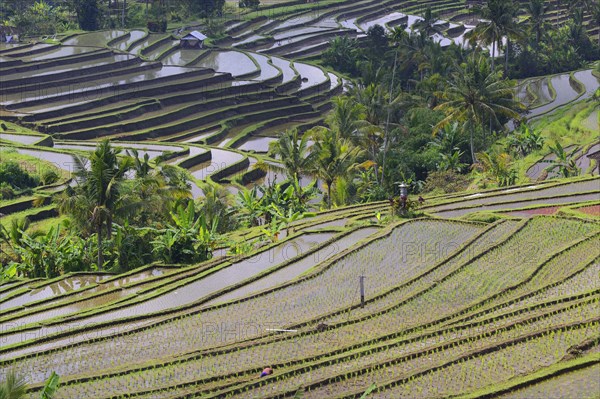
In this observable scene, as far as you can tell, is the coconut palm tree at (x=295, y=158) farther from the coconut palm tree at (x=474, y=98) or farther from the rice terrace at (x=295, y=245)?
the coconut palm tree at (x=474, y=98)

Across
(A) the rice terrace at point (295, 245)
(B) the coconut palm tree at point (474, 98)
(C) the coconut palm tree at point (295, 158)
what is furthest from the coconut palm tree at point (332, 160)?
(B) the coconut palm tree at point (474, 98)

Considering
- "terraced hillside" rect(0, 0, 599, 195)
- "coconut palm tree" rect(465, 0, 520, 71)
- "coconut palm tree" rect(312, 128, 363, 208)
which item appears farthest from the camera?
"coconut palm tree" rect(465, 0, 520, 71)

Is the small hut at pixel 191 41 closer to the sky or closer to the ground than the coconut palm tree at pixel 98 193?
closer to the ground

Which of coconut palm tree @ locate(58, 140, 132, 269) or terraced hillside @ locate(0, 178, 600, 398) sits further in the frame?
coconut palm tree @ locate(58, 140, 132, 269)

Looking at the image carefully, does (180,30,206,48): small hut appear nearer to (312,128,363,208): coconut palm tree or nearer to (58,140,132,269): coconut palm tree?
(312,128,363,208): coconut palm tree

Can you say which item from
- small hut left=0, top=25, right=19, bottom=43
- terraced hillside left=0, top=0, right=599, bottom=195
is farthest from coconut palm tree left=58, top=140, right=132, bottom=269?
small hut left=0, top=25, right=19, bottom=43

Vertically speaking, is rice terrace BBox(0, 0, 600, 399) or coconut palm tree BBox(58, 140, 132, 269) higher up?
coconut palm tree BBox(58, 140, 132, 269)

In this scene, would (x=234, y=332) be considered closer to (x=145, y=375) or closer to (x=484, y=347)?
(x=145, y=375)

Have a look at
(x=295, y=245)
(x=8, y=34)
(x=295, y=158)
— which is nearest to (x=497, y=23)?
(x=295, y=158)
